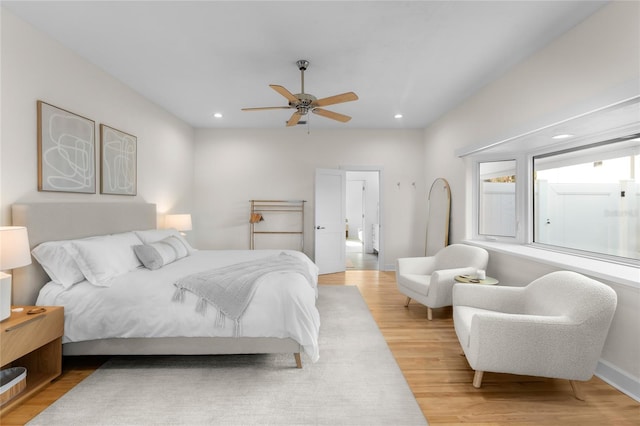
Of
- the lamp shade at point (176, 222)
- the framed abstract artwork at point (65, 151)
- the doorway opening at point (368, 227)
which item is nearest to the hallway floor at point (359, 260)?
the doorway opening at point (368, 227)

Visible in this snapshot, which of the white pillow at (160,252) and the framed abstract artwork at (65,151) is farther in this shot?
the white pillow at (160,252)

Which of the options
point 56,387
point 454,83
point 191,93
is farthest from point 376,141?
point 56,387

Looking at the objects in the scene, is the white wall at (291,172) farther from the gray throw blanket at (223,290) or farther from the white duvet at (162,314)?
the white duvet at (162,314)

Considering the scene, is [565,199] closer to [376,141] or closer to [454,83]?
[454,83]

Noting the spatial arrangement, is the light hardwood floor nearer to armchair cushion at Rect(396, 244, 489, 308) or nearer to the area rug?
the area rug

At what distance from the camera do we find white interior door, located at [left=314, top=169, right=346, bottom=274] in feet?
19.0

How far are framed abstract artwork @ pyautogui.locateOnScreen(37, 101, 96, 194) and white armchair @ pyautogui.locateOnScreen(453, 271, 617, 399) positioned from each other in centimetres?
366

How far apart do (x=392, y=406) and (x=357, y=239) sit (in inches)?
384

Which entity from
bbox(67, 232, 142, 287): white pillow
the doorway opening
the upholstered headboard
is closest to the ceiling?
the upholstered headboard

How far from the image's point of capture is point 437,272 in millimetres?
3398

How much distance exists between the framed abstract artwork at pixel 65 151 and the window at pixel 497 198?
4.83 metres

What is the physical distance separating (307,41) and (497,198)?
3138 mm

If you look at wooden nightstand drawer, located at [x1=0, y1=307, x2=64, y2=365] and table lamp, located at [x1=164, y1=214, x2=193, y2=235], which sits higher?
table lamp, located at [x1=164, y1=214, x2=193, y2=235]

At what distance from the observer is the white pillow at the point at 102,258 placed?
99.7 inches
